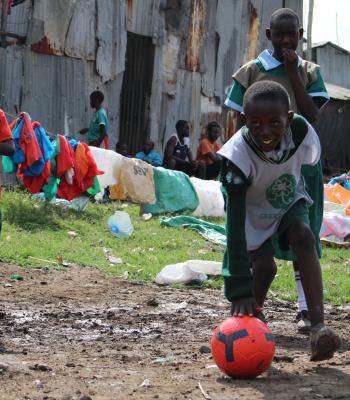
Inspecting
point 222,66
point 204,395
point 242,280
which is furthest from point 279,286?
point 222,66

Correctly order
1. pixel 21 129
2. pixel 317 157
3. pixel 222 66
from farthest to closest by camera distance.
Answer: pixel 222 66, pixel 21 129, pixel 317 157

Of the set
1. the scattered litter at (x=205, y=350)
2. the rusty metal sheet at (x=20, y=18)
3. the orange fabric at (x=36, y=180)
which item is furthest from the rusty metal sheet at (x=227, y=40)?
the scattered litter at (x=205, y=350)

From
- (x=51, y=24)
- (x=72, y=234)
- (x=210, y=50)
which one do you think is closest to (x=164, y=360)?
(x=72, y=234)

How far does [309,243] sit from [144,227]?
611 centimetres

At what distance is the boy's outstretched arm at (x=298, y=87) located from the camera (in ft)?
16.6

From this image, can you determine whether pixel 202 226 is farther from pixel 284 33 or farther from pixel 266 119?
pixel 266 119

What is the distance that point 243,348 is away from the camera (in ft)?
11.8

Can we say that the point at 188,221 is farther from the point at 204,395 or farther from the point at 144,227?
the point at 204,395

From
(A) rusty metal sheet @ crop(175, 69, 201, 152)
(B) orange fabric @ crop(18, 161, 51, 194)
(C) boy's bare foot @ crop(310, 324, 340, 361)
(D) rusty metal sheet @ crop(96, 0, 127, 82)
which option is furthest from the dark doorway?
(C) boy's bare foot @ crop(310, 324, 340, 361)

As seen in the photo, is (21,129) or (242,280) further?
(21,129)

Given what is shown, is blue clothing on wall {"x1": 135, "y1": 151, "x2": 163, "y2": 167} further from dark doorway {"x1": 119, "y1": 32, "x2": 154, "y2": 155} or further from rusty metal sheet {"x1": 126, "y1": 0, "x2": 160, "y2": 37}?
rusty metal sheet {"x1": 126, "y1": 0, "x2": 160, "y2": 37}

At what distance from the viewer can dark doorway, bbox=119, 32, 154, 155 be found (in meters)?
15.3

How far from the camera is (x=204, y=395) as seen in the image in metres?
3.29

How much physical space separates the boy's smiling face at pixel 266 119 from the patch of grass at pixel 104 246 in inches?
110
